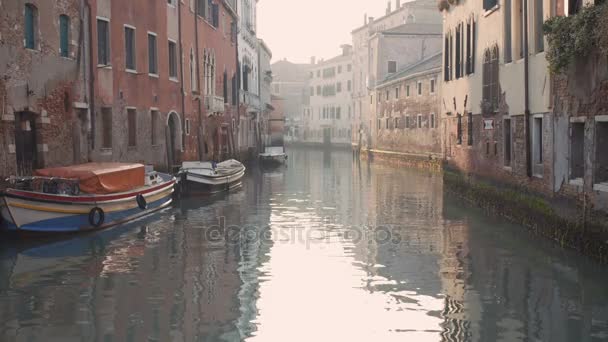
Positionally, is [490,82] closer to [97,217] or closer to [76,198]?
[97,217]

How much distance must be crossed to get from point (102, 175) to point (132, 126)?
6219mm

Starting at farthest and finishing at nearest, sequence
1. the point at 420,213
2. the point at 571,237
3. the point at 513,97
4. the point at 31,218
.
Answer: the point at 420,213
the point at 513,97
the point at 31,218
the point at 571,237

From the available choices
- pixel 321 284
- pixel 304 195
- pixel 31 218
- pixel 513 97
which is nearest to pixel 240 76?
pixel 304 195

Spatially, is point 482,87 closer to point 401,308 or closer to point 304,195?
point 304,195

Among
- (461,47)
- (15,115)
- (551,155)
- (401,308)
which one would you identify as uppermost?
(461,47)

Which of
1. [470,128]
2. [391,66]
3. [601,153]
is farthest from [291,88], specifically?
Result: [601,153]

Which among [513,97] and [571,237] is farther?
[513,97]

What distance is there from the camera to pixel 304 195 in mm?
22188

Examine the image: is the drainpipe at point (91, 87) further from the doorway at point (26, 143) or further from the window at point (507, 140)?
the window at point (507, 140)

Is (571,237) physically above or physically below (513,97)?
below

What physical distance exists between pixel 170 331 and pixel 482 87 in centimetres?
1282

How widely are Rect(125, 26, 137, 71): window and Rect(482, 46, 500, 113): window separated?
8.97 meters

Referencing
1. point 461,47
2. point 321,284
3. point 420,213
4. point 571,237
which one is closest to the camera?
point 321,284

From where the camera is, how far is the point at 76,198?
512 inches
